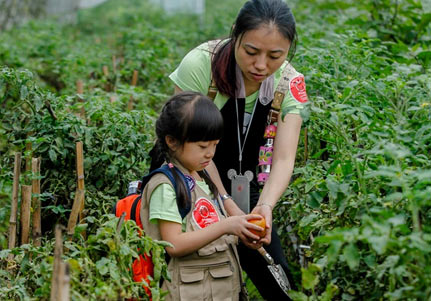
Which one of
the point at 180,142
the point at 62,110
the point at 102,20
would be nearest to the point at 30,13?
the point at 102,20

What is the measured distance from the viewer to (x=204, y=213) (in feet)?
10.2

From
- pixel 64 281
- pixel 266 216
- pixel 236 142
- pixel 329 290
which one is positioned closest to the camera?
pixel 64 281

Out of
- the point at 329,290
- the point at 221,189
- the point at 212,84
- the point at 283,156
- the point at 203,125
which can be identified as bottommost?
the point at 329,290

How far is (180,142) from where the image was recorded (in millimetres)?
3062

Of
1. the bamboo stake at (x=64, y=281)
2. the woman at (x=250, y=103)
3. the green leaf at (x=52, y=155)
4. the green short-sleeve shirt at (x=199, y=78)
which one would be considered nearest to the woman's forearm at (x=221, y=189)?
the woman at (x=250, y=103)

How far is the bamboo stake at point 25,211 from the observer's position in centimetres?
338

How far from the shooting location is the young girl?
294cm

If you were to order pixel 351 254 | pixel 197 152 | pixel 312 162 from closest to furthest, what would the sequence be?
pixel 351 254
pixel 197 152
pixel 312 162

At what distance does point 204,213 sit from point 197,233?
182 millimetres

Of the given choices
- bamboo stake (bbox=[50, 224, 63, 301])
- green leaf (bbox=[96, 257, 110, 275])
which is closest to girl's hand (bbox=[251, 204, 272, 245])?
green leaf (bbox=[96, 257, 110, 275])

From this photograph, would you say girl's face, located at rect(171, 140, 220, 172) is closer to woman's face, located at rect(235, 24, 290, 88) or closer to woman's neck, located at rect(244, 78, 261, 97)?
woman's face, located at rect(235, 24, 290, 88)

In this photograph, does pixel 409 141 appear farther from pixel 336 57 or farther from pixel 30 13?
pixel 30 13

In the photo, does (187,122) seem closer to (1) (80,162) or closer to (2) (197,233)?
(2) (197,233)

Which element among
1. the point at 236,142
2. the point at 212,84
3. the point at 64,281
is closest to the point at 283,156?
the point at 236,142
